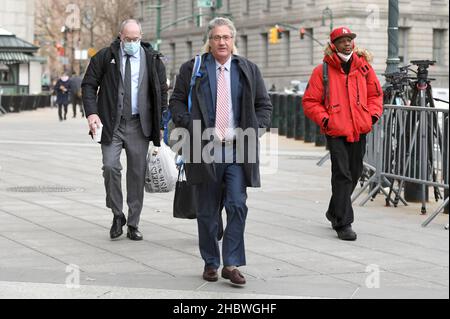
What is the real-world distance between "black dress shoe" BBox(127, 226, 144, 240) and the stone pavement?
4.2 inches

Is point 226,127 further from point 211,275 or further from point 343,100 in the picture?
point 343,100

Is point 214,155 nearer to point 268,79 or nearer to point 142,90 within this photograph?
→ point 142,90

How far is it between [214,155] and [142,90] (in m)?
1.99

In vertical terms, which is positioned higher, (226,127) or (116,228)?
(226,127)

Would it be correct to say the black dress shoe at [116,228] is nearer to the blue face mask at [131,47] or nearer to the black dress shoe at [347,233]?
the blue face mask at [131,47]

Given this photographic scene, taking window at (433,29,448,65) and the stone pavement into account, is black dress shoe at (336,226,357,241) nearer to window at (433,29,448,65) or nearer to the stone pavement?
the stone pavement

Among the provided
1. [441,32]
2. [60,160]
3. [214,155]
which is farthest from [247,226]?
[441,32]

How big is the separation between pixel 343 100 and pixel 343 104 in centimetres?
4

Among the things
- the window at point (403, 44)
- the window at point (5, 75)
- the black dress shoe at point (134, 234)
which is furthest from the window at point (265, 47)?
the black dress shoe at point (134, 234)

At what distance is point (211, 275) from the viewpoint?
734 centimetres

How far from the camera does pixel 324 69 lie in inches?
377

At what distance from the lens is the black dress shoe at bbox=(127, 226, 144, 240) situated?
9219 millimetres

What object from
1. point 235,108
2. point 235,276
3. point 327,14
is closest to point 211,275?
point 235,276
